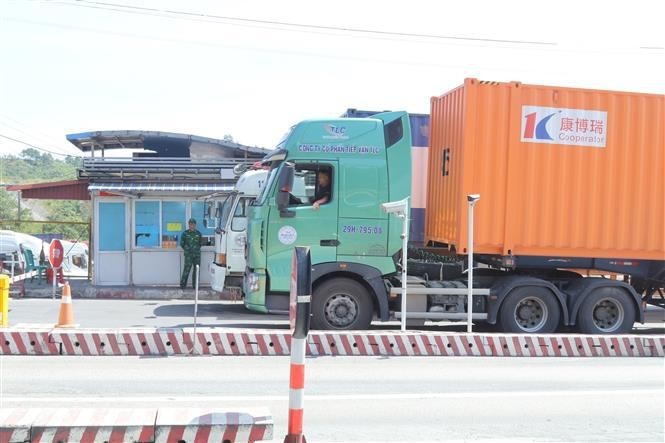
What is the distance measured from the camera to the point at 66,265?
25000 millimetres

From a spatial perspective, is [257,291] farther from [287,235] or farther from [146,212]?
[146,212]

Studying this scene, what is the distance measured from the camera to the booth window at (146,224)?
1850cm

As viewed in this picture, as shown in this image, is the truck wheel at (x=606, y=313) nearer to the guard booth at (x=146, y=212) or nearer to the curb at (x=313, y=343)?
the curb at (x=313, y=343)

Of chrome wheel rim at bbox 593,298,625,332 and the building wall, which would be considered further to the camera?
the building wall

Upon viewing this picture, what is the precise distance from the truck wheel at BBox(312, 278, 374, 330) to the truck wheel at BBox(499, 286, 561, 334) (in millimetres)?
2200

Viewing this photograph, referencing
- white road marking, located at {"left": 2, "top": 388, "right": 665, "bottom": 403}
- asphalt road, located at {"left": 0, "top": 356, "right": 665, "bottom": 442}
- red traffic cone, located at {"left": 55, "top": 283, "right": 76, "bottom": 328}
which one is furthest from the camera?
red traffic cone, located at {"left": 55, "top": 283, "right": 76, "bottom": 328}

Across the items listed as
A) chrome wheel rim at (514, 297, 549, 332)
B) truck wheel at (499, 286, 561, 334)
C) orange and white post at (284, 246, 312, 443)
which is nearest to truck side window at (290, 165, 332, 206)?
A: truck wheel at (499, 286, 561, 334)

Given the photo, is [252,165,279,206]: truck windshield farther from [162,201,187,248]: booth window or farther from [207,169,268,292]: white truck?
[162,201,187,248]: booth window

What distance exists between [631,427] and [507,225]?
503cm

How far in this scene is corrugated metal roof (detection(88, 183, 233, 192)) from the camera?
17.6 metres

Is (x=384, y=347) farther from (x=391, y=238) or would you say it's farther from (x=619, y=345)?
(x=619, y=345)

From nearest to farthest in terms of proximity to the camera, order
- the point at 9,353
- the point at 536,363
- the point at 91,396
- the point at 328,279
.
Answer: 1. the point at 91,396
2. the point at 9,353
3. the point at 536,363
4. the point at 328,279

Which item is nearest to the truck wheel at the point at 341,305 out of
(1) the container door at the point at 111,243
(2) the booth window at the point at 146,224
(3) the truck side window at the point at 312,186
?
(3) the truck side window at the point at 312,186

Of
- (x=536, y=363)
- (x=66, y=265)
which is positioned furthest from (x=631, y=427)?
(x=66, y=265)
